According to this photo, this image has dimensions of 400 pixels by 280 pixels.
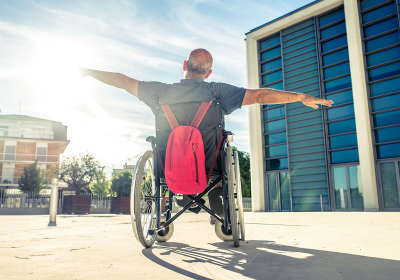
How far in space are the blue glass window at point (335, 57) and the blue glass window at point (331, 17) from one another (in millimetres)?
2096

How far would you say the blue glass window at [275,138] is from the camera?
19922 mm

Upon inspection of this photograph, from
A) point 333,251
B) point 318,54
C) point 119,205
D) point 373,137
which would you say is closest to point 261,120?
point 318,54

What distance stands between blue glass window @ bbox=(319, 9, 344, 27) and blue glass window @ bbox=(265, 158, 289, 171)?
8.85m

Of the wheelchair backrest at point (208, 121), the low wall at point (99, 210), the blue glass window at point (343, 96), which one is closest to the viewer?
the wheelchair backrest at point (208, 121)

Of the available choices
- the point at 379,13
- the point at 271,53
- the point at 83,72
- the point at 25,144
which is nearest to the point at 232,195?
the point at 83,72

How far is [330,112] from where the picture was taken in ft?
59.9

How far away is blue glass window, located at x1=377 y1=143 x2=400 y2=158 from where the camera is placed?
15820 mm

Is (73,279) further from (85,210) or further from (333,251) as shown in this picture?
(85,210)

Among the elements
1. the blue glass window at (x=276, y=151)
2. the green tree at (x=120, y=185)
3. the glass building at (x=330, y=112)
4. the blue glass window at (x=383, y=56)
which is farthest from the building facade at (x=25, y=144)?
the blue glass window at (x=383, y=56)

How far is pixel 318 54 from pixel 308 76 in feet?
4.65

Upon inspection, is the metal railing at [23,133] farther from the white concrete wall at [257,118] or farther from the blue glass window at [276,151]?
the blue glass window at [276,151]

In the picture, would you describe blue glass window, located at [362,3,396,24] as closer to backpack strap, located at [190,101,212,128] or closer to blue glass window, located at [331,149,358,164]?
blue glass window, located at [331,149,358,164]

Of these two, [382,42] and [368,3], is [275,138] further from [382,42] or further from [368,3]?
[368,3]

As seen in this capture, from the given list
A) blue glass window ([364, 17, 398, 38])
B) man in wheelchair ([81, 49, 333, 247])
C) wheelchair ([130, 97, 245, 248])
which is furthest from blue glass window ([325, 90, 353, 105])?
wheelchair ([130, 97, 245, 248])
